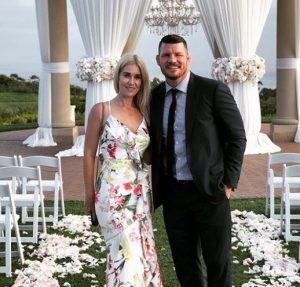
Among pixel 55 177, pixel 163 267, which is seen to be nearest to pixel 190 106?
pixel 163 267

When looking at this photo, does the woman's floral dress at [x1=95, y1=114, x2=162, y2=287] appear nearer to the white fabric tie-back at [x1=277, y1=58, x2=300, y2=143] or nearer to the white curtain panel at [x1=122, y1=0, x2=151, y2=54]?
the white curtain panel at [x1=122, y1=0, x2=151, y2=54]

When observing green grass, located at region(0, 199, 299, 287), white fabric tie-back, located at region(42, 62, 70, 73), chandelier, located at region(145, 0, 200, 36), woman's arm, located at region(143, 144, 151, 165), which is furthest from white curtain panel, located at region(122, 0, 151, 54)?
woman's arm, located at region(143, 144, 151, 165)

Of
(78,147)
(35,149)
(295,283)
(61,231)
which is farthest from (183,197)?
(35,149)

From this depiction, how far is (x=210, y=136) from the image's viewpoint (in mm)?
3586

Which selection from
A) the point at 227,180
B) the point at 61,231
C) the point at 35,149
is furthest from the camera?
the point at 35,149

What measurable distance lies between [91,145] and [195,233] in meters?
0.88

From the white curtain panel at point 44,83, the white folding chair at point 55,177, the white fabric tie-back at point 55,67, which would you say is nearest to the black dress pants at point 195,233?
the white folding chair at point 55,177

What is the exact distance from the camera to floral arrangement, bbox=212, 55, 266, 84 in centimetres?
1123

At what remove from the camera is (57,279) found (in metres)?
5.07

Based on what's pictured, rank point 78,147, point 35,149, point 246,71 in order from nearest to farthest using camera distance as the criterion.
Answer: point 246,71
point 78,147
point 35,149

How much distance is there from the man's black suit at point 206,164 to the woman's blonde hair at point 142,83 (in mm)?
49

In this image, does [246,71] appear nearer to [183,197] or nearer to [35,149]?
[35,149]

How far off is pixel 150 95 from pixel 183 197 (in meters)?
0.66

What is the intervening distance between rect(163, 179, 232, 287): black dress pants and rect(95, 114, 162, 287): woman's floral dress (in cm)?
20
